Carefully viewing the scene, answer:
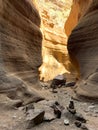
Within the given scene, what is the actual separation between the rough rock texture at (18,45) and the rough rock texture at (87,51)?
1732mm

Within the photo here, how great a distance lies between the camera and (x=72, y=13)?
17656mm

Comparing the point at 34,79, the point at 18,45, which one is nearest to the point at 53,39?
the point at 34,79

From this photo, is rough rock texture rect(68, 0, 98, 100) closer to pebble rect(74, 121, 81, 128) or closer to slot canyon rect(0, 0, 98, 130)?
slot canyon rect(0, 0, 98, 130)

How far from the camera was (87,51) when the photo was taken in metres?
8.20

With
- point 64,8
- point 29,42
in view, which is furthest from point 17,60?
point 64,8

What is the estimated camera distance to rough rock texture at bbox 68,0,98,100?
641cm

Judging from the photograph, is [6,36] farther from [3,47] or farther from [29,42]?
[29,42]

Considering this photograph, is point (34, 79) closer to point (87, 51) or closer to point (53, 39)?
point (87, 51)

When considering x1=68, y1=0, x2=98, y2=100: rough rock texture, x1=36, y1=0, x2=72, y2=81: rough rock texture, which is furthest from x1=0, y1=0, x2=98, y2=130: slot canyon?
x1=36, y1=0, x2=72, y2=81: rough rock texture

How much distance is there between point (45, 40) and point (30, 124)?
48.3 ft

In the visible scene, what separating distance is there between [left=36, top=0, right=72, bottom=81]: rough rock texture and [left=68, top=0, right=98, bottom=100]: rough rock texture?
6486mm

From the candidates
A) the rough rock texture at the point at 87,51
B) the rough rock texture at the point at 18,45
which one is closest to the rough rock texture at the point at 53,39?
the rough rock texture at the point at 87,51

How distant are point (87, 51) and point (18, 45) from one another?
9.92 feet

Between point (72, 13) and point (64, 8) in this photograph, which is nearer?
point (72, 13)
